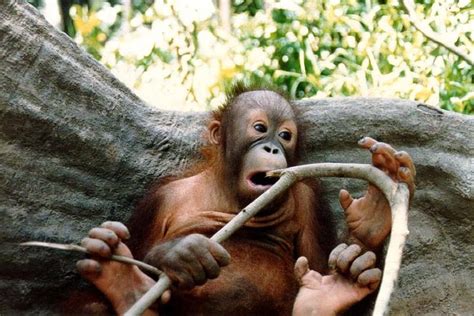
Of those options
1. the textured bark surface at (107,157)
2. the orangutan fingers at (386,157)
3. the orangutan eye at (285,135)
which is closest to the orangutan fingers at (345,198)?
the orangutan fingers at (386,157)

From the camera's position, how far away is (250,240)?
3.85m

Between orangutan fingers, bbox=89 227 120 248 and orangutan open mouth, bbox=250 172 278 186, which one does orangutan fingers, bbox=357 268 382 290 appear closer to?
orangutan open mouth, bbox=250 172 278 186

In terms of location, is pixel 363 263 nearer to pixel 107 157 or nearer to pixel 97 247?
pixel 97 247

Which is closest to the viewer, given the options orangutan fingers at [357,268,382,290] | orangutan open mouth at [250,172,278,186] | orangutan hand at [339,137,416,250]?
orangutan fingers at [357,268,382,290]

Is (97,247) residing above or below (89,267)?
above

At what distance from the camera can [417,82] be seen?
7.07 m

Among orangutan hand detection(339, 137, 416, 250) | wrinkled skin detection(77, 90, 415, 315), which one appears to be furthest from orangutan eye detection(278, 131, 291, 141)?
orangutan hand detection(339, 137, 416, 250)

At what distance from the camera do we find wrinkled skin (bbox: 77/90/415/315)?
3281 mm

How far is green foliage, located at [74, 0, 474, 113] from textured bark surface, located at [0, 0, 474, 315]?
2546 millimetres

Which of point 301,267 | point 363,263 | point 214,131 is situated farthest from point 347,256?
point 214,131

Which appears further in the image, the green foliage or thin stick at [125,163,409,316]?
the green foliage

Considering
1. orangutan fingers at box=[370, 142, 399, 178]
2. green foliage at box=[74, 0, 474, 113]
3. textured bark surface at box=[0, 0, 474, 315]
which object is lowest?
green foliage at box=[74, 0, 474, 113]

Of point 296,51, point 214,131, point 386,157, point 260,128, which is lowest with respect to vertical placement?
point 296,51

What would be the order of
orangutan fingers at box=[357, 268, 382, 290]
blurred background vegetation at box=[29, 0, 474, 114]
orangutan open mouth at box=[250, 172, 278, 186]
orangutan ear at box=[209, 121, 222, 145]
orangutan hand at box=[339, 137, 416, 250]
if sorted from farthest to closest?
blurred background vegetation at box=[29, 0, 474, 114], orangutan ear at box=[209, 121, 222, 145], orangutan open mouth at box=[250, 172, 278, 186], orangutan hand at box=[339, 137, 416, 250], orangutan fingers at box=[357, 268, 382, 290]
